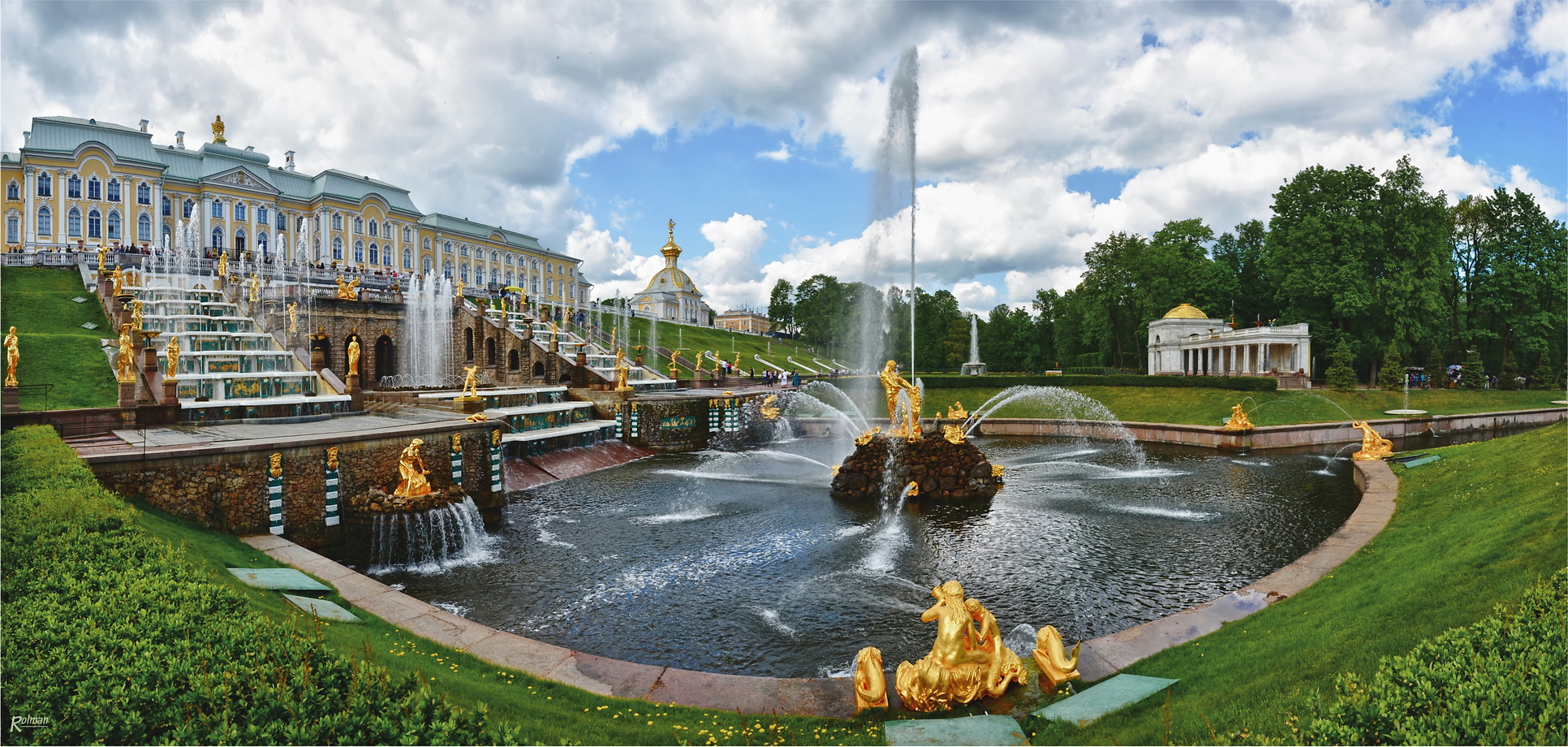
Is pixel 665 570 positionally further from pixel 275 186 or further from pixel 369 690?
pixel 275 186

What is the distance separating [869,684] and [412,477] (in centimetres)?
1288

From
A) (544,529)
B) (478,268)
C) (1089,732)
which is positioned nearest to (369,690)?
(1089,732)

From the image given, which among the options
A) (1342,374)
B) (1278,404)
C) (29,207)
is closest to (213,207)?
(29,207)

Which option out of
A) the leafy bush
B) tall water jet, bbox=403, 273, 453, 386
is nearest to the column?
tall water jet, bbox=403, 273, 453, 386

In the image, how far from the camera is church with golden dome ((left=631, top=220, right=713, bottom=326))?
107438 mm

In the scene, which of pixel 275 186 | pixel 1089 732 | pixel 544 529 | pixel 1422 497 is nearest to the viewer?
pixel 1089 732

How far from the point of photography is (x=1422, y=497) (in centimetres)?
1503

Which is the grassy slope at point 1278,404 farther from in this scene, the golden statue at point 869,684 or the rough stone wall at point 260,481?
the golden statue at point 869,684

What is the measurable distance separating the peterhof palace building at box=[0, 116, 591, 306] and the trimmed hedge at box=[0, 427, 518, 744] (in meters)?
65.5

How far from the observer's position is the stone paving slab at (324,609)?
29.9 ft

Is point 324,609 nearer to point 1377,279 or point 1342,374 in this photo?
point 1342,374

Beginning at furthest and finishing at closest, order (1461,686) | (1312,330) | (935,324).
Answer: (935,324) → (1312,330) → (1461,686)

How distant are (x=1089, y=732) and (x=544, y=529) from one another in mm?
14309

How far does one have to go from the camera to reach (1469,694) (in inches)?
170
